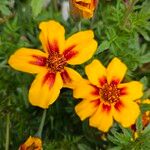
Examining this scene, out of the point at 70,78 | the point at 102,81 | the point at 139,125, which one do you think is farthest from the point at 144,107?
the point at 70,78

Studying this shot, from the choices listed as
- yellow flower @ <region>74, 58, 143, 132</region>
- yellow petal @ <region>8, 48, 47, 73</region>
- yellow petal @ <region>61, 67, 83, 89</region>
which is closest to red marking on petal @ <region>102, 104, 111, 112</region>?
yellow flower @ <region>74, 58, 143, 132</region>

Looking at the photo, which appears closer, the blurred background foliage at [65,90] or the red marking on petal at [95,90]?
the red marking on petal at [95,90]

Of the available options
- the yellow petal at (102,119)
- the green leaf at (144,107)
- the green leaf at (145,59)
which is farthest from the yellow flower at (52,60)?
the green leaf at (145,59)

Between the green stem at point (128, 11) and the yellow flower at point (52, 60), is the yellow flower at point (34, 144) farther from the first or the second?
the green stem at point (128, 11)

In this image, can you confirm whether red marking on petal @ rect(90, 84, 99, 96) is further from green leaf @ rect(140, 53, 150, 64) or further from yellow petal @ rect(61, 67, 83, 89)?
green leaf @ rect(140, 53, 150, 64)

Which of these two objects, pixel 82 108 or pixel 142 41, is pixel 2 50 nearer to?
pixel 82 108

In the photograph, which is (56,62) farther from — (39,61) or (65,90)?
(65,90)
